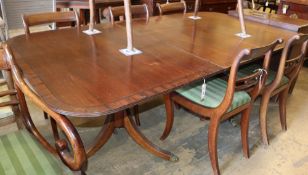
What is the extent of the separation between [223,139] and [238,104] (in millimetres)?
538

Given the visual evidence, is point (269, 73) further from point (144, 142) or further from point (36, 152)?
point (36, 152)

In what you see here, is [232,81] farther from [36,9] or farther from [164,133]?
[36,9]

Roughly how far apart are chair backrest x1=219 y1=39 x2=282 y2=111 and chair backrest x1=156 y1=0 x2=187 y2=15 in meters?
1.32

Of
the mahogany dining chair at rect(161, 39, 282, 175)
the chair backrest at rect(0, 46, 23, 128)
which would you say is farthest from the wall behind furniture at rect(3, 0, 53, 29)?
the mahogany dining chair at rect(161, 39, 282, 175)

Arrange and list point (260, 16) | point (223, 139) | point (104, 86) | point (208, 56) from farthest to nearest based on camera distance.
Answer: point (260, 16) < point (223, 139) < point (208, 56) < point (104, 86)

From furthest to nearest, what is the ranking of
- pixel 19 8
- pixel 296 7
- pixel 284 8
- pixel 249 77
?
1. pixel 284 8
2. pixel 296 7
3. pixel 19 8
4. pixel 249 77

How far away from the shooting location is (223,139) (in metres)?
2.13

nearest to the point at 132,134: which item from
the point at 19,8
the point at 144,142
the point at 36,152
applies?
the point at 144,142

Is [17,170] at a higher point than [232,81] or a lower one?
lower

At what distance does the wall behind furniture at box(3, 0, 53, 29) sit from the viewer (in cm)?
316

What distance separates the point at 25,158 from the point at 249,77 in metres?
1.29

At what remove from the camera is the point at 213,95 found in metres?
1.74

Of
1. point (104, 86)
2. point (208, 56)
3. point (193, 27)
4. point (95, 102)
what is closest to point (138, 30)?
point (193, 27)

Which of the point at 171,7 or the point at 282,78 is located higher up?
the point at 171,7
